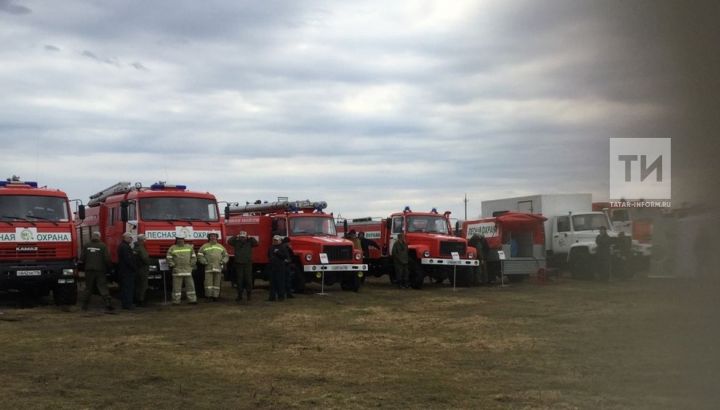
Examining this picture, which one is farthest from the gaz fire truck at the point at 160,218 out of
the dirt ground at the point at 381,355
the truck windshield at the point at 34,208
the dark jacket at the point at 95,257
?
the dirt ground at the point at 381,355

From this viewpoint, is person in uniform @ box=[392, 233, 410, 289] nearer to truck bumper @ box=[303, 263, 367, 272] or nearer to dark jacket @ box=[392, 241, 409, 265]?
dark jacket @ box=[392, 241, 409, 265]

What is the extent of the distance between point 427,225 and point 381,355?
1396 cm

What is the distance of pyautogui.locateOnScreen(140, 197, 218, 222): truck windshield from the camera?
60.5ft

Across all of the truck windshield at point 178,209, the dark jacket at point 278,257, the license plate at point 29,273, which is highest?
the truck windshield at point 178,209

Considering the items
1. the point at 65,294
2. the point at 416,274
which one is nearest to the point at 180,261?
the point at 65,294

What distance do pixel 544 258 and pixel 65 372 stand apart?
18.3 meters

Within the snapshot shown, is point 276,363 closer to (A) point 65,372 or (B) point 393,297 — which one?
(A) point 65,372

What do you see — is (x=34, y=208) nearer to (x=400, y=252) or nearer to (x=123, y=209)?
(x=123, y=209)

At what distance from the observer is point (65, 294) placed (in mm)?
17500

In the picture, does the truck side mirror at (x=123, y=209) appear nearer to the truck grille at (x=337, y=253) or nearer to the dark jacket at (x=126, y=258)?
the dark jacket at (x=126, y=258)

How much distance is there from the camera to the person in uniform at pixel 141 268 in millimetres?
16875

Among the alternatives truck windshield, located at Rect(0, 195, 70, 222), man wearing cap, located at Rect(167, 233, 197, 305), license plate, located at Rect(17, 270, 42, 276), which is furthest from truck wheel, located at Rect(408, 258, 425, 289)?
license plate, located at Rect(17, 270, 42, 276)

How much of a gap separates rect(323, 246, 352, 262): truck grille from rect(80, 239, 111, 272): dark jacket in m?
6.58

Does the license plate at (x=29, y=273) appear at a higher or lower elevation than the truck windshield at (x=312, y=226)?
lower
